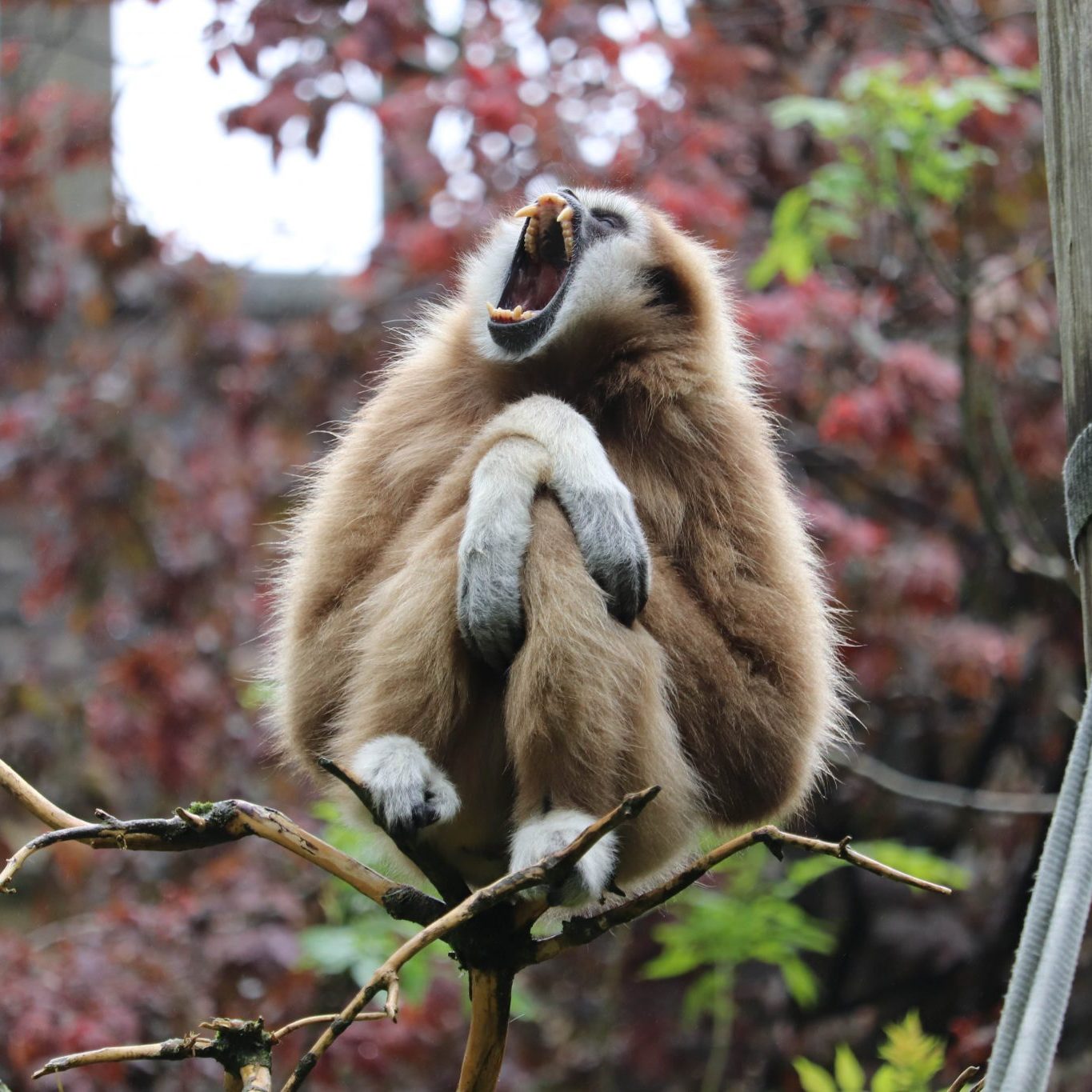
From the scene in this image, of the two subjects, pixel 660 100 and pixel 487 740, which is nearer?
pixel 487 740

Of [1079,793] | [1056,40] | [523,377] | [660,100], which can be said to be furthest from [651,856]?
[660,100]

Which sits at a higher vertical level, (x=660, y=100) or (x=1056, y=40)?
(x=1056, y=40)

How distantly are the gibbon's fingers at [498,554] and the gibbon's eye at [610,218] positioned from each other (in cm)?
87

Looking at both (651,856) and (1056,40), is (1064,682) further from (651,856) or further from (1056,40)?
(1056,40)

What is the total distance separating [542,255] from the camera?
3400 mm

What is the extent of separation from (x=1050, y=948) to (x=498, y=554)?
1.38m

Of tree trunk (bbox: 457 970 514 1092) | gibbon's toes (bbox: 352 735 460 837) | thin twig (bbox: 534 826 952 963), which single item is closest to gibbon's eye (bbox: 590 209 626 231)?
gibbon's toes (bbox: 352 735 460 837)

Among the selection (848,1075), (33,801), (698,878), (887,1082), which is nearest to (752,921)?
(848,1075)

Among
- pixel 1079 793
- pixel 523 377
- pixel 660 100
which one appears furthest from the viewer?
pixel 660 100

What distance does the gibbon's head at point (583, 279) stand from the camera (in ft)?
10.3

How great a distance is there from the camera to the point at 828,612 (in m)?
3.44

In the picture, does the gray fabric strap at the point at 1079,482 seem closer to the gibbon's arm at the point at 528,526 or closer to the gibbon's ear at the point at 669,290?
the gibbon's arm at the point at 528,526

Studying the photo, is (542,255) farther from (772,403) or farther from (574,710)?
(772,403)

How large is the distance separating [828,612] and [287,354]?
13.3 ft
